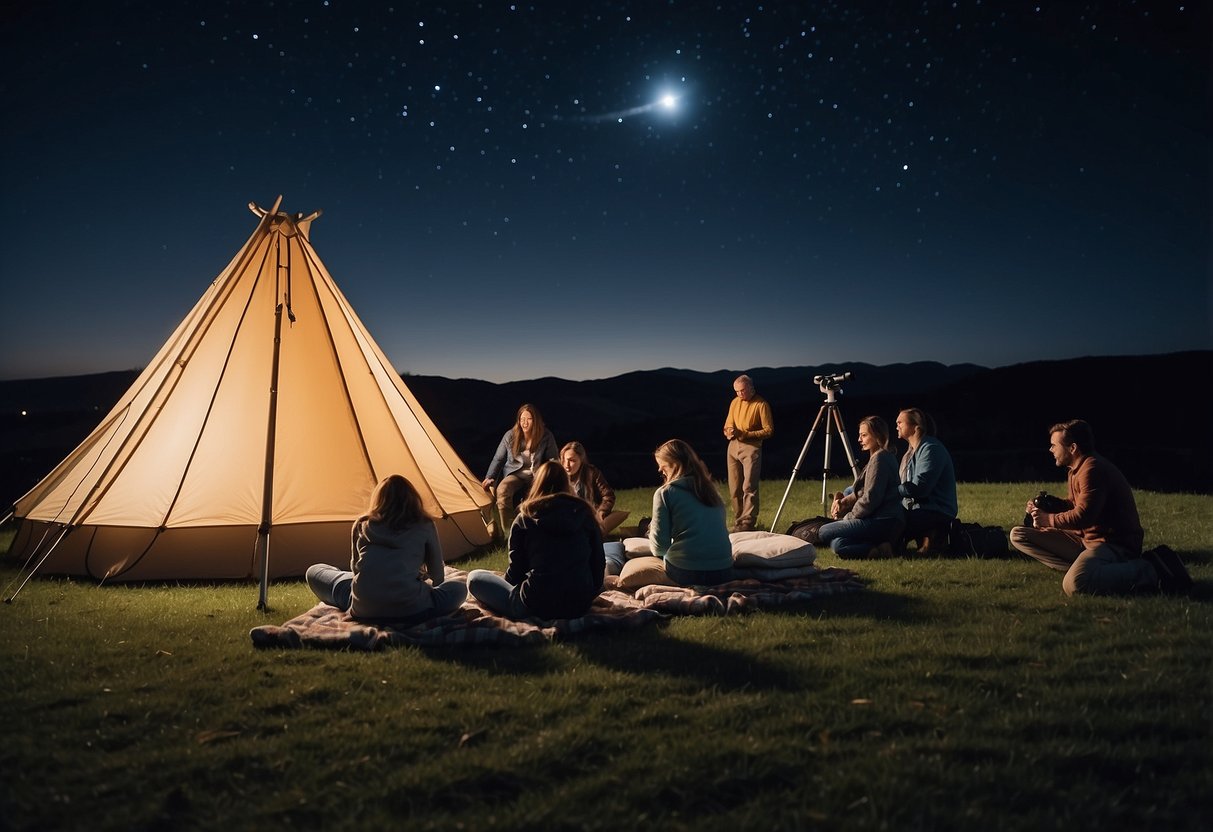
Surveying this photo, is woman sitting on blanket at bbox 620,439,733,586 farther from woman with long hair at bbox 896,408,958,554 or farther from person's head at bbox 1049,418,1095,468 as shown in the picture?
person's head at bbox 1049,418,1095,468

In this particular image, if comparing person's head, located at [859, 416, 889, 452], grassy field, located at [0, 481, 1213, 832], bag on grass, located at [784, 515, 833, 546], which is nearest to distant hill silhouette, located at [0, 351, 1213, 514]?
bag on grass, located at [784, 515, 833, 546]

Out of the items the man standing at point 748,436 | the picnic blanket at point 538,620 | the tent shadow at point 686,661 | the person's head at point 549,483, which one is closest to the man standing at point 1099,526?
the picnic blanket at point 538,620

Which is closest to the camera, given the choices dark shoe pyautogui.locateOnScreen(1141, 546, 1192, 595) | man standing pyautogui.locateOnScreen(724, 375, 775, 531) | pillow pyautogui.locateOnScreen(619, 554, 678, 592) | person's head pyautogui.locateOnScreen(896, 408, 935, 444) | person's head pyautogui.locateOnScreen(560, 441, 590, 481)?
dark shoe pyautogui.locateOnScreen(1141, 546, 1192, 595)

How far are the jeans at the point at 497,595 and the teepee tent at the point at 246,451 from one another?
7.23ft

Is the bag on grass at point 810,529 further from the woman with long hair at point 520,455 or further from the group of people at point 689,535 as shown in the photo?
the woman with long hair at point 520,455

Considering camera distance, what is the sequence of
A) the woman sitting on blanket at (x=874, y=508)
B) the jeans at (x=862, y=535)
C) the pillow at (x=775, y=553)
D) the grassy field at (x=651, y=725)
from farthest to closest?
the jeans at (x=862, y=535)
the woman sitting on blanket at (x=874, y=508)
the pillow at (x=775, y=553)
the grassy field at (x=651, y=725)

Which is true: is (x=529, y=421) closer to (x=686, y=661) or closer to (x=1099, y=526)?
(x=686, y=661)

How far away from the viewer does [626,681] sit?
4.54m

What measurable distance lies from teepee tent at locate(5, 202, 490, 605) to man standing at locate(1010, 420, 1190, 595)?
18.9 ft

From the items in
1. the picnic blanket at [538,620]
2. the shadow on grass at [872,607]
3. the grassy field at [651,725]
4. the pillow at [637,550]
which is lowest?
the grassy field at [651,725]

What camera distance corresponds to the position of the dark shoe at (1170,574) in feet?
20.3

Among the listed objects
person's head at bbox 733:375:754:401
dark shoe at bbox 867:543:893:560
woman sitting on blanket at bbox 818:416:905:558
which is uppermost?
person's head at bbox 733:375:754:401

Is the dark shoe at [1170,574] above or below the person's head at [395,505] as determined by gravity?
below

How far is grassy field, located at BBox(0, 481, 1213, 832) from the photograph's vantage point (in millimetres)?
3121
